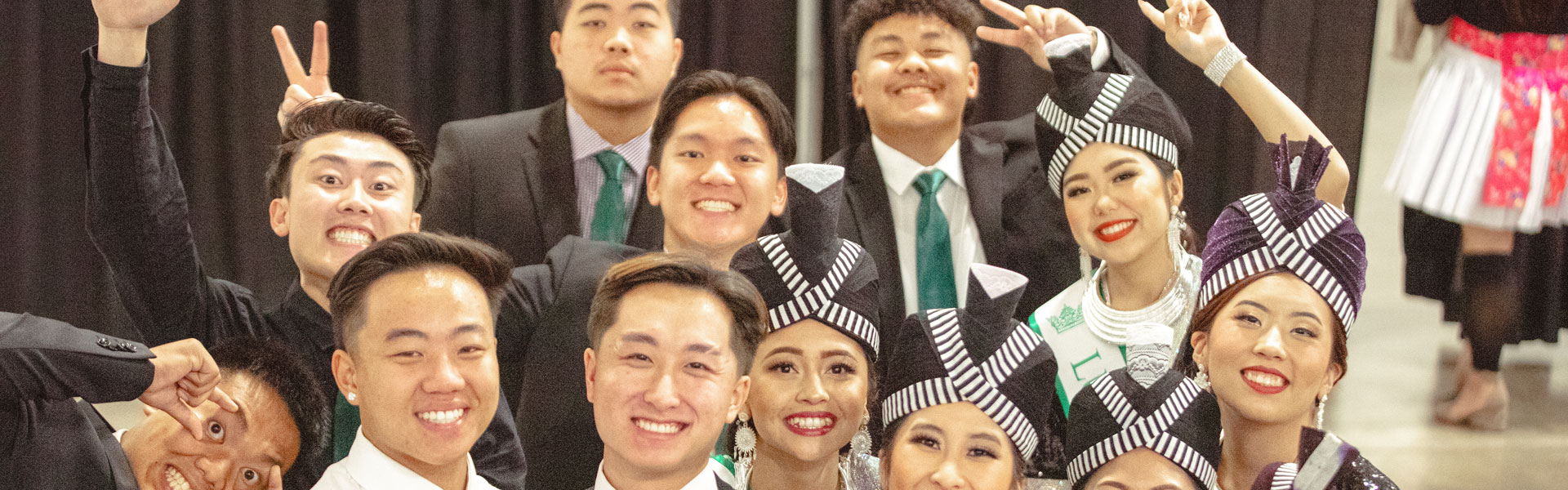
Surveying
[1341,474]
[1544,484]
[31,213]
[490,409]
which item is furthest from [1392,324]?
[31,213]

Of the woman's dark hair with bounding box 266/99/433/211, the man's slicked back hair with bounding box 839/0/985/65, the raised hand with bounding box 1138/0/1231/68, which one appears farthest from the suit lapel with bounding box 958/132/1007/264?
the woman's dark hair with bounding box 266/99/433/211

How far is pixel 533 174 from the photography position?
10.5ft

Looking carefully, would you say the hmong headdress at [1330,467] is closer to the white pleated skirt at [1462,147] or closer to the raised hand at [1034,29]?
the raised hand at [1034,29]

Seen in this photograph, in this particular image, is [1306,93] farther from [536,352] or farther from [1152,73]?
[536,352]

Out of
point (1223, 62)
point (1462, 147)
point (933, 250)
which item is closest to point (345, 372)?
point (933, 250)

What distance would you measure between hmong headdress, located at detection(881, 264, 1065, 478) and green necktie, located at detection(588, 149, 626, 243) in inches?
38.6

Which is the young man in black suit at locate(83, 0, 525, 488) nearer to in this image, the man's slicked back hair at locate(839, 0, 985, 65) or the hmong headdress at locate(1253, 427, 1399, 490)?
the man's slicked back hair at locate(839, 0, 985, 65)

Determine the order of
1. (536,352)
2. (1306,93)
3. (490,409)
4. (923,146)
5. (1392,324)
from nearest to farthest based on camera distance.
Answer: (490,409), (536,352), (923,146), (1306,93), (1392,324)

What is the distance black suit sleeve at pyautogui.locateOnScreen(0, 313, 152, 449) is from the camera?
6.92 ft

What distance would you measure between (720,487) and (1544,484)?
2.83m

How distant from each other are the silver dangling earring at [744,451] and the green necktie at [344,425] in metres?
0.67

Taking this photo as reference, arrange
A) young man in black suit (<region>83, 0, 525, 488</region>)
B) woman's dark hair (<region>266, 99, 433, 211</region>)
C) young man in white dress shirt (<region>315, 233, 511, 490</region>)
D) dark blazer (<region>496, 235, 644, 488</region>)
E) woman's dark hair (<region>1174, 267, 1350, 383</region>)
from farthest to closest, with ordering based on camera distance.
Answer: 1. dark blazer (<region>496, 235, 644, 488</region>)
2. woman's dark hair (<region>266, 99, 433, 211</region>)
3. woman's dark hair (<region>1174, 267, 1350, 383</region>)
4. young man in black suit (<region>83, 0, 525, 488</region>)
5. young man in white dress shirt (<region>315, 233, 511, 490</region>)

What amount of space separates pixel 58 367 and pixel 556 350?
0.86 metres

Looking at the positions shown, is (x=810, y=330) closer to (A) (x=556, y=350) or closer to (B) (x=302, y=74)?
(A) (x=556, y=350)
